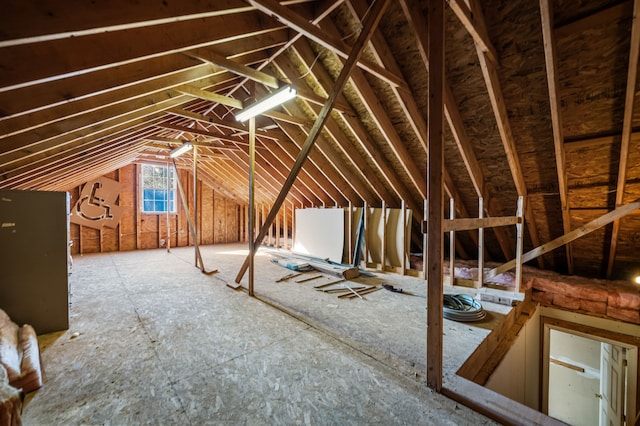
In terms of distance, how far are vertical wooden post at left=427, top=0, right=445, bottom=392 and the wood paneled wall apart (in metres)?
8.81

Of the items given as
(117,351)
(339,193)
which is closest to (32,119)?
(117,351)

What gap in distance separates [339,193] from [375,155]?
1.86 metres

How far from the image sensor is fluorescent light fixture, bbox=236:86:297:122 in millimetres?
2762

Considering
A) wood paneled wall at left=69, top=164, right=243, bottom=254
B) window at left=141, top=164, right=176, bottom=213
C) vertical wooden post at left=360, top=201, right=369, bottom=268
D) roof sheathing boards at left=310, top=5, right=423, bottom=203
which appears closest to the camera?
roof sheathing boards at left=310, top=5, right=423, bottom=203

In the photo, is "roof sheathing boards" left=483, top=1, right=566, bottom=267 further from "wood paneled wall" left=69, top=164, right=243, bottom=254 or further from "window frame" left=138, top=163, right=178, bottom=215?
"wood paneled wall" left=69, top=164, right=243, bottom=254

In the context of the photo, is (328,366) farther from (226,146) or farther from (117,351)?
(226,146)

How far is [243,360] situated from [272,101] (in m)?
2.66

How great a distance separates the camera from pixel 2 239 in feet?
7.54

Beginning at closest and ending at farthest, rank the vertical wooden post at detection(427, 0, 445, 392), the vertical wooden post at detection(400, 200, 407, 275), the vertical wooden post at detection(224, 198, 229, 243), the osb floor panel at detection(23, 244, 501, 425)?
the osb floor panel at detection(23, 244, 501, 425)
the vertical wooden post at detection(427, 0, 445, 392)
the vertical wooden post at detection(400, 200, 407, 275)
the vertical wooden post at detection(224, 198, 229, 243)

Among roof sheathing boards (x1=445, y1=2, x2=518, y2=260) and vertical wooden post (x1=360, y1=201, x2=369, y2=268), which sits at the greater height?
roof sheathing boards (x1=445, y1=2, x2=518, y2=260)

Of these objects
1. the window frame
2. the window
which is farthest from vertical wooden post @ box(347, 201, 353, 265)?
the window

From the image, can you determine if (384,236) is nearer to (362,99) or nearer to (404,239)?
(404,239)

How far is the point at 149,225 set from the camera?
8.36m

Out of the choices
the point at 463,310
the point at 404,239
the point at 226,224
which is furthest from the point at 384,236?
the point at 226,224
